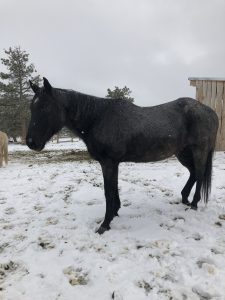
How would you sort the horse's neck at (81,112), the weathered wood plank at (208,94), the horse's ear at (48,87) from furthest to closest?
1. the weathered wood plank at (208,94)
2. the horse's neck at (81,112)
3. the horse's ear at (48,87)

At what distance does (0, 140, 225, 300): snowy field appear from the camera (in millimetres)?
2990

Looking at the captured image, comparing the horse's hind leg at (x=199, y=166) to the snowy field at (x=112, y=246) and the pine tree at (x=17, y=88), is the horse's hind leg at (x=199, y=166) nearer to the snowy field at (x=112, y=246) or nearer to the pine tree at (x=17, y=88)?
the snowy field at (x=112, y=246)

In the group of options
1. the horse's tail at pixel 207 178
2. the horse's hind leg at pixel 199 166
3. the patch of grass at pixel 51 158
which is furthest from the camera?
the patch of grass at pixel 51 158

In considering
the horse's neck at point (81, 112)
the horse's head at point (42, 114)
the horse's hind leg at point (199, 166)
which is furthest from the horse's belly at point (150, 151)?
the horse's head at point (42, 114)

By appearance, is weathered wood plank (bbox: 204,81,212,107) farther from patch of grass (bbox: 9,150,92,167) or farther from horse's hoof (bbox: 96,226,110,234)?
horse's hoof (bbox: 96,226,110,234)

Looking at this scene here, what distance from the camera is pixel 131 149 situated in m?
4.78

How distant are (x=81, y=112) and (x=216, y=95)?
897 centimetres

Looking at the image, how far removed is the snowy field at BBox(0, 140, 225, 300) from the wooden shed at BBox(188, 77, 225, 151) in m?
5.44

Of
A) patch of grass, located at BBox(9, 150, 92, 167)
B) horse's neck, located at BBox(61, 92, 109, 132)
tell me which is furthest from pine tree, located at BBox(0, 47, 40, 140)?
horse's neck, located at BBox(61, 92, 109, 132)

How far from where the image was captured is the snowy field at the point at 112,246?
2.99 meters

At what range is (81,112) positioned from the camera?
4.77 metres

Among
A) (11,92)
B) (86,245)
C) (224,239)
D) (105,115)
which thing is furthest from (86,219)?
(11,92)

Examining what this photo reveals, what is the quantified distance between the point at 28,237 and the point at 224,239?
2.92 meters

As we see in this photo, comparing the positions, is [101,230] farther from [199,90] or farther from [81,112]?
[199,90]
